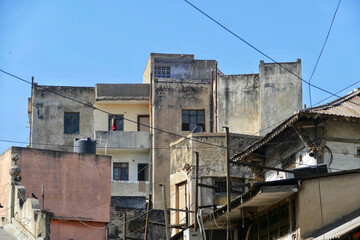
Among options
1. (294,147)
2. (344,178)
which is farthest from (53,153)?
(344,178)

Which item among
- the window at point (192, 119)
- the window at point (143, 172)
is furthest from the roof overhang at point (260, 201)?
the window at point (143, 172)

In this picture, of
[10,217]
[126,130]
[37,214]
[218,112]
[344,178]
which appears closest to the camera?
[344,178]

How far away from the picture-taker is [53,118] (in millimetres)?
47250

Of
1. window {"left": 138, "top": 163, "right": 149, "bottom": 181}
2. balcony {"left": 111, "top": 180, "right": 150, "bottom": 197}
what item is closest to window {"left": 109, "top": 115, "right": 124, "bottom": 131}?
window {"left": 138, "top": 163, "right": 149, "bottom": 181}

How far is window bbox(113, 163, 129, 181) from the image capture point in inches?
1811

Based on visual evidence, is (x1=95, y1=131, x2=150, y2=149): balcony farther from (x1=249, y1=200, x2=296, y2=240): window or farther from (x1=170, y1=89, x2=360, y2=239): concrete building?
(x1=249, y1=200, x2=296, y2=240): window

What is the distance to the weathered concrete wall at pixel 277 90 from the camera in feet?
143

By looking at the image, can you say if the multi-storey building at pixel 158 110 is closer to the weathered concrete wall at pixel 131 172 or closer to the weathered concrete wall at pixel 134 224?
the weathered concrete wall at pixel 131 172

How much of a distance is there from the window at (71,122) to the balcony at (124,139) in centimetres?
236

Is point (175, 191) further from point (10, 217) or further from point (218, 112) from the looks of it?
point (10, 217)

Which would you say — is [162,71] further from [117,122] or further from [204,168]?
[204,168]

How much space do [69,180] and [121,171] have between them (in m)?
13.0

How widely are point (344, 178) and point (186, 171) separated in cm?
1722

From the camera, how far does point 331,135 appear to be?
2391 centimetres
